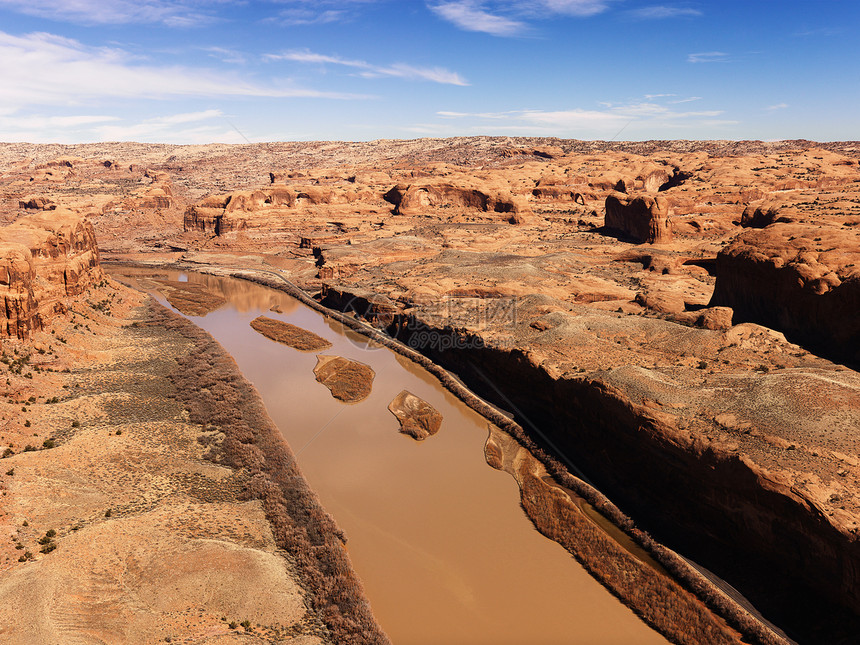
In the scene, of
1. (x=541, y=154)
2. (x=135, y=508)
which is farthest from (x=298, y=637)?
(x=541, y=154)

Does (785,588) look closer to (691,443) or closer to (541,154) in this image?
(691,443)

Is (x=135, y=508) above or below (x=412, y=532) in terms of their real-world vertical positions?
above

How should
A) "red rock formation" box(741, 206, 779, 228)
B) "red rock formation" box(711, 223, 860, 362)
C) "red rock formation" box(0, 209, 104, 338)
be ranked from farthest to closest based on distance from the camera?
"red rock formation" box(741, 206, 779, 228) → "red rock formation" box(0, 209, 104, 338) → "red rock formation" box(711, 223, 860, 362)

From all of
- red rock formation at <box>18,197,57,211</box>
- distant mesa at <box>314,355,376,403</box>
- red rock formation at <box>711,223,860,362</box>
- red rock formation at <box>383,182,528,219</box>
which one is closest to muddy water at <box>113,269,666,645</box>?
distant mesa at <box>314,355,376,403</box>

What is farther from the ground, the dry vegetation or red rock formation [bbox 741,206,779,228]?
red rock formation [bbox 741,206,779,228]

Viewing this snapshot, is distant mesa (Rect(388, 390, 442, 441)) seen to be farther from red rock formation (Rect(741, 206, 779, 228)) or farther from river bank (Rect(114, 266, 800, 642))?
red rock formation (Rect(741, 206, 779, 228))

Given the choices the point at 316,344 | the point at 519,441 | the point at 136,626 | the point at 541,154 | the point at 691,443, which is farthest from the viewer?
the point at 541,154

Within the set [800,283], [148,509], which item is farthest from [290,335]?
[800,283]
